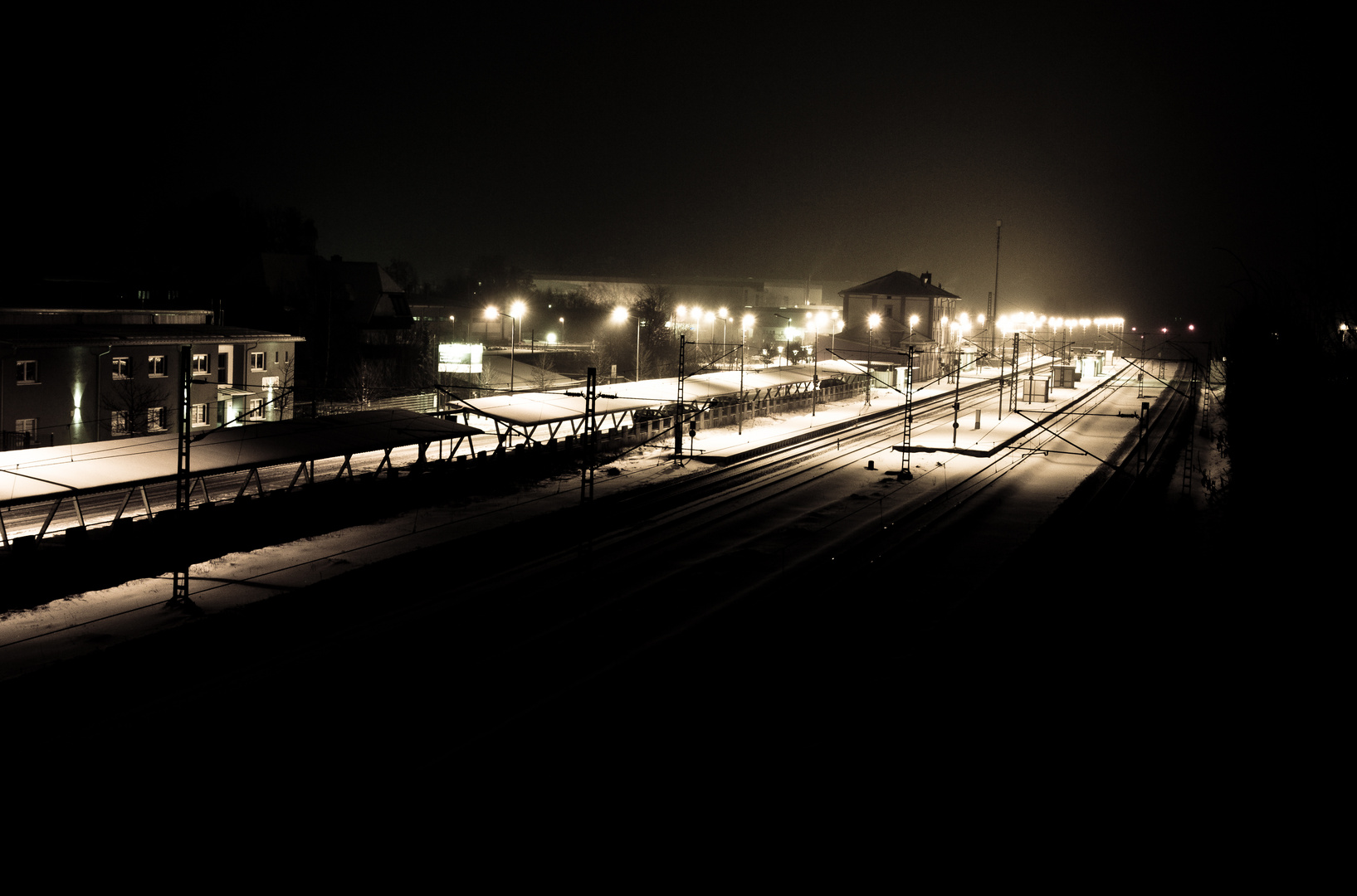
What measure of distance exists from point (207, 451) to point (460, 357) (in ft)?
110

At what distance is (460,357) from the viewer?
5200cm

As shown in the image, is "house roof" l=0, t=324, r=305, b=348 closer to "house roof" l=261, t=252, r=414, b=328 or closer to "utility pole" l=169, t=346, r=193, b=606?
"house roof" l=261, t=252, r=414, b=328

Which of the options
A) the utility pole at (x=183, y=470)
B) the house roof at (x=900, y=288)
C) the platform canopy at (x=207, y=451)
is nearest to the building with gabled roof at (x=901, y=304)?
the house roof at (x=900, y=288)

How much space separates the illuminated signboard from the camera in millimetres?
51250

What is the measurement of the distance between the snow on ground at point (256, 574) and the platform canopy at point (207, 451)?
1750mm

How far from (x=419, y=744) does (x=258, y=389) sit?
28.8 metres

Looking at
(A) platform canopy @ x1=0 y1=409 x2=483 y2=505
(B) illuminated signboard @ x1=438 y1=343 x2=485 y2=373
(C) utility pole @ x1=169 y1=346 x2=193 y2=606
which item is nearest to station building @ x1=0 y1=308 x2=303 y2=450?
(A) platform canopy @ x1=0 y1=409 x2=483 y2=505

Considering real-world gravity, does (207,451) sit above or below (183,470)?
below

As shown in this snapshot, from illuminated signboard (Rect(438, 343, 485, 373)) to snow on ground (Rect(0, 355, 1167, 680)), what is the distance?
78.9ft

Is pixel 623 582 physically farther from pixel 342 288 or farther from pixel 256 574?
pixel 342 288

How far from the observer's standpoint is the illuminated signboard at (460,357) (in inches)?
2018

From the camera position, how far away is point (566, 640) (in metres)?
13.0

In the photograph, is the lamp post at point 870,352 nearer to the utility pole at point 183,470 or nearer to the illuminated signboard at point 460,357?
the illuminated signboard at point 460,357

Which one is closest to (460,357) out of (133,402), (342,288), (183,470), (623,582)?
(342,288)
